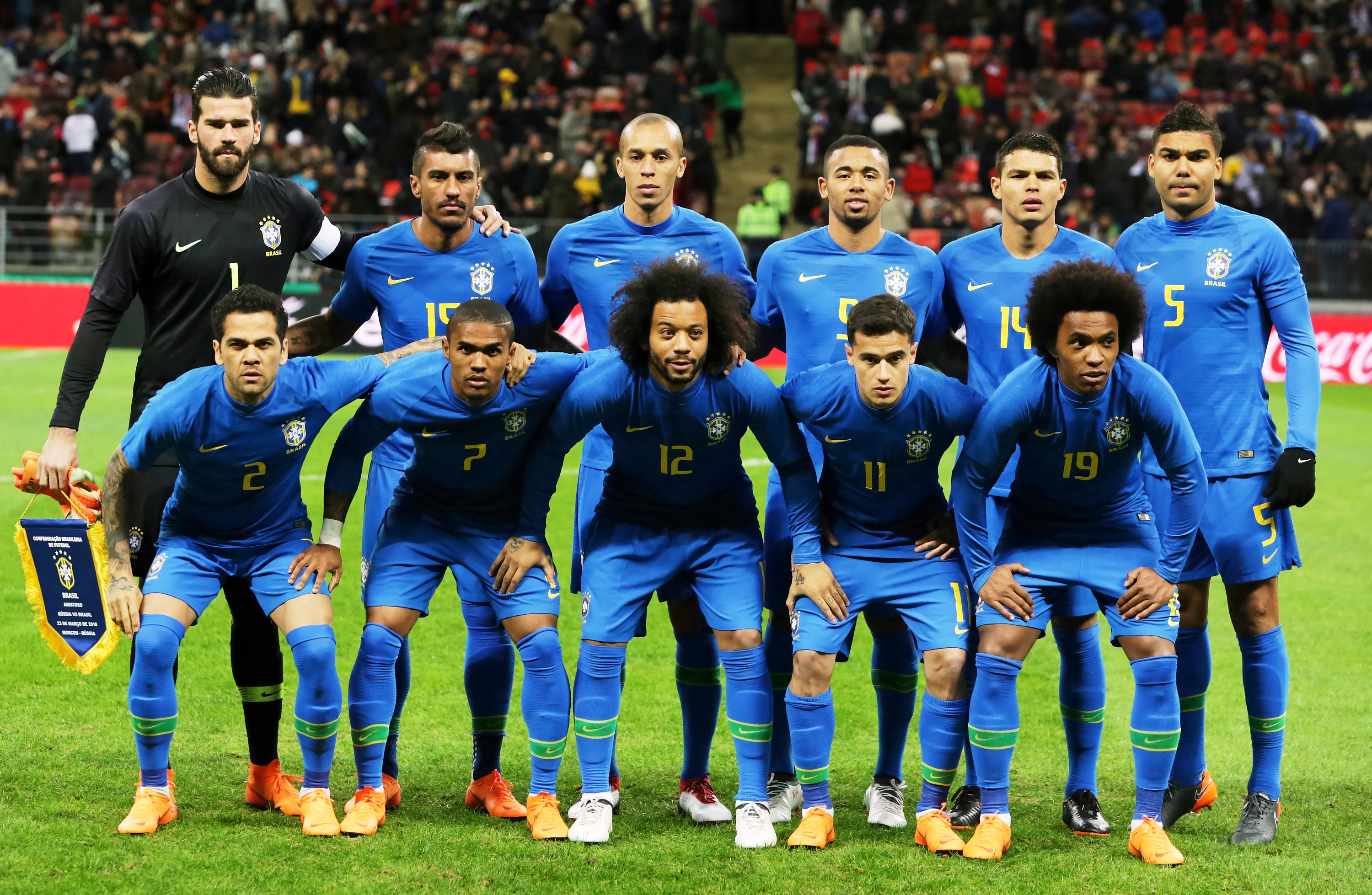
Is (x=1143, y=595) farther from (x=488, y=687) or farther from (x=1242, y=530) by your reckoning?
(x=488, y=687)

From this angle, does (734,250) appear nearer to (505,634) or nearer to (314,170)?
(505,634)

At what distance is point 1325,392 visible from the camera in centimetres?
1834

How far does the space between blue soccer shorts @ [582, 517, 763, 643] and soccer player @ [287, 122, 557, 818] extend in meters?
0.49

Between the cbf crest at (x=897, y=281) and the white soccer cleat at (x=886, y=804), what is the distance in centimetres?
190

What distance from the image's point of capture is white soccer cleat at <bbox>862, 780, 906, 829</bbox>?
5.49m

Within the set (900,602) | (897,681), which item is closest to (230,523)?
(900,602)

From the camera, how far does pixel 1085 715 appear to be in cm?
541

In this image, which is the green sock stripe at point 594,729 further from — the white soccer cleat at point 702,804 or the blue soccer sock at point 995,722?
the blue soccer sock at point 995,722

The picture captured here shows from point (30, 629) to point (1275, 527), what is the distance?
634 cm

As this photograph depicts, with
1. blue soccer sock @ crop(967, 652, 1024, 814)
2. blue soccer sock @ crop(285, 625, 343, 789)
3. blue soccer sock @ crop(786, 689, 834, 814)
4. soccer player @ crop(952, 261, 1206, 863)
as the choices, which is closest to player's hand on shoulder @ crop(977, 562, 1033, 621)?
soccer player @ crop(952, 261, 1206, 863)

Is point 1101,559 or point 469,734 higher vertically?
point 1101,559

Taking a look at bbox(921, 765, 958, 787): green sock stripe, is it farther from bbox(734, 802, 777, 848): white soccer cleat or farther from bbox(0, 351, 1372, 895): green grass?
bbox(734, 802, 777, 848): white soccer cleat

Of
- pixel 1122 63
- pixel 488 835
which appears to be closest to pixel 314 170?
pixel 1122 63

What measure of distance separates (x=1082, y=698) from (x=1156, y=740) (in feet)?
1.30
